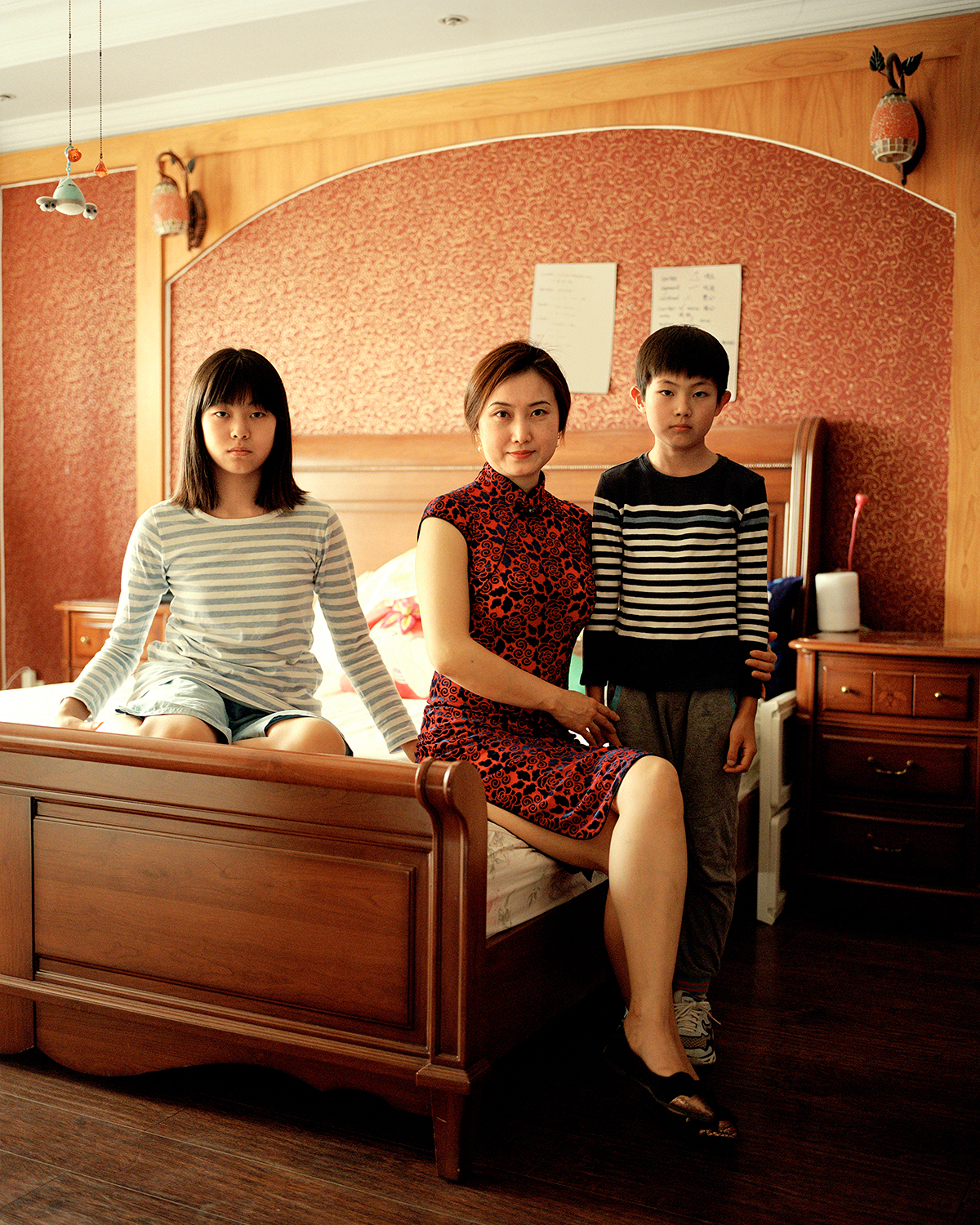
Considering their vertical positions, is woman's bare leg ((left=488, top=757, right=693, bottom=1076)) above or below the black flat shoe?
above

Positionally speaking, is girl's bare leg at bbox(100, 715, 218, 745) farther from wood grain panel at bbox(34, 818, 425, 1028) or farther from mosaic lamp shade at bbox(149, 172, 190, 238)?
mosaic lamp shade at bbox(149, 172, 190, 238)

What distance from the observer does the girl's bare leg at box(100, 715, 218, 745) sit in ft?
5.90

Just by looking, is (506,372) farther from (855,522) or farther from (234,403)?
(855,522)

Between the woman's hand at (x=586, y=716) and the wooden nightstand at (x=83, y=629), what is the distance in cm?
243

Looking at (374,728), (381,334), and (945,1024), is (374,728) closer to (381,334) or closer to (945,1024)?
(945,1024)

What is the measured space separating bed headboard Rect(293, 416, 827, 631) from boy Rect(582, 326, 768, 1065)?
51.7 inches

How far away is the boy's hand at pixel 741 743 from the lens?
1.88m

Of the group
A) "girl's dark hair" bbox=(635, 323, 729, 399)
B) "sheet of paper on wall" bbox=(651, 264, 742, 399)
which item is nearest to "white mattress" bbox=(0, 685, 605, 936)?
"girl's dark hair" bbox=(635, 323, 729, 399)

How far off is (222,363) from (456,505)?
50cm

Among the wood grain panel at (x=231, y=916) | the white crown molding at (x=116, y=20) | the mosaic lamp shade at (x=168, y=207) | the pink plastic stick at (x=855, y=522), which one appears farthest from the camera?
the mosaic lamp shade at (x=168, y=207)

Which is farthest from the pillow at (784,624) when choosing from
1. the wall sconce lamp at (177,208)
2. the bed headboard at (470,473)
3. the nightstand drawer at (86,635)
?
the wall sconce lamp at (177,208)

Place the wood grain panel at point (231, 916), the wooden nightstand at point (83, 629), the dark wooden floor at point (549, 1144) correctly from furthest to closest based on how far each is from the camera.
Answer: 1. the wooden nightstand at point (83, 629)
2. the wood grain panel at point (231, 916)
3. the dark wooden floor at point (549, 1144)

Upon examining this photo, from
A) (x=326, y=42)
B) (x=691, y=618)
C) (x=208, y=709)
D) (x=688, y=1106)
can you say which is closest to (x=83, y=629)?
(x=326, y=42)

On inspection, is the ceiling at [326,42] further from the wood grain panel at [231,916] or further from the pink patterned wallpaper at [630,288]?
the wood grain panel at [231,916]
